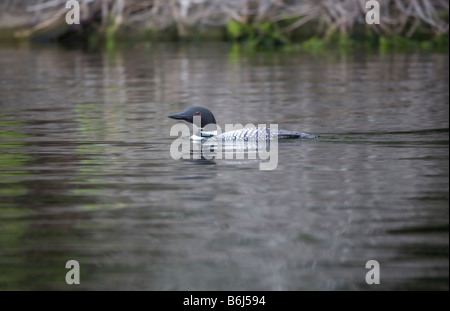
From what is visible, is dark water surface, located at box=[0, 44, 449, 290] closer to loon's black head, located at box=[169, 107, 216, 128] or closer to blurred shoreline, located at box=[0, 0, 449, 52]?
loon's black head, located at box=[169, 107, 216, 128]

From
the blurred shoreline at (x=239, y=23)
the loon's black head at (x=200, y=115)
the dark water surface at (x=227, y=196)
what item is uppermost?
the blurred shoreline at (x=239, y=23)

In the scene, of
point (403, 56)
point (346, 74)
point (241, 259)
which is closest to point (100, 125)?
point (241, 259)

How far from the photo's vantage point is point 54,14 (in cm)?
2684

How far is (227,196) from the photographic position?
7.14 meters

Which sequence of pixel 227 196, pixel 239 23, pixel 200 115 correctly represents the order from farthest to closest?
1. pixel 239 23
2. pixel 200 115
3. pixel 227 196

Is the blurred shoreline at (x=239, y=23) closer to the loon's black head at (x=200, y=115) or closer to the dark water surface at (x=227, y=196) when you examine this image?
the dark water surface at (x=227, y=196)

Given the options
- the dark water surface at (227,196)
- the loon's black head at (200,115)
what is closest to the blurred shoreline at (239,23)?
the dark water surface at (227,196)

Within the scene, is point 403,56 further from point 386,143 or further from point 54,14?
point 386,143

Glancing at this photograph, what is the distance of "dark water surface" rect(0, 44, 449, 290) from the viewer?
5.27 meters

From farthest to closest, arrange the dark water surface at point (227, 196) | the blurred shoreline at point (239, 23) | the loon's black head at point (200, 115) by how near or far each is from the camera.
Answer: the blurred shoreline at point (239, 23)
the loon's black head at point (200, 115)
the dark water surface at point (227, 196)

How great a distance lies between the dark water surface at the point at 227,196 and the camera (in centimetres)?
527

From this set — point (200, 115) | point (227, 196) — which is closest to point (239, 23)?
point (200, 115)

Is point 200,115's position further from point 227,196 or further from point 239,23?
point 239,23

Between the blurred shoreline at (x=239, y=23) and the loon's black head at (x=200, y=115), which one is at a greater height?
the blurred shoreline at (x=239, y=23)
